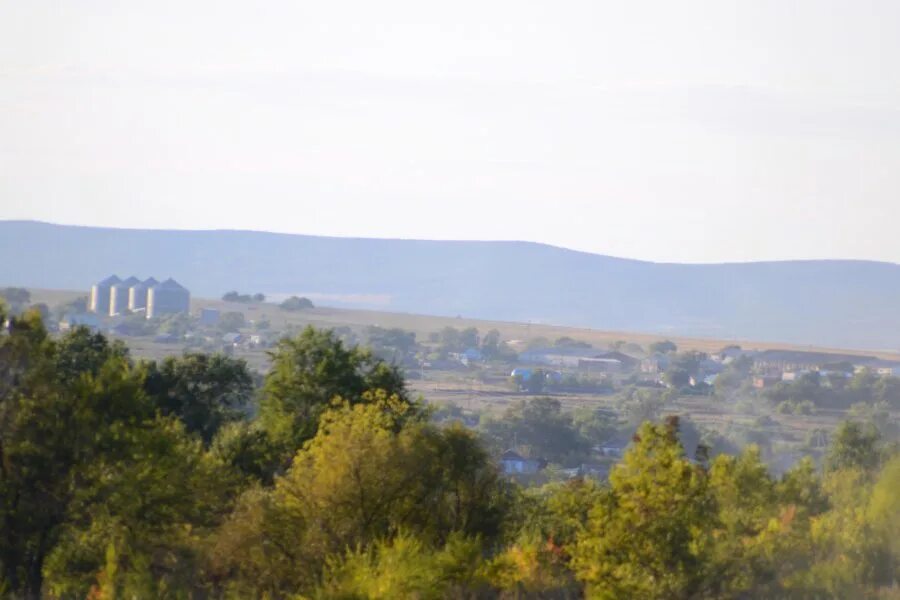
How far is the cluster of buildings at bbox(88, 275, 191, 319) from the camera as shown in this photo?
17075cm

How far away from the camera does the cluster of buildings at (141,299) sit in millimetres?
170750

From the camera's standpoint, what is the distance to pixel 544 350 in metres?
162

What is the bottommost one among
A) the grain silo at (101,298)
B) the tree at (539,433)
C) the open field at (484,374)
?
the tree at (539,433)

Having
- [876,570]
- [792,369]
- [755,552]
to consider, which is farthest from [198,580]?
[792,369]

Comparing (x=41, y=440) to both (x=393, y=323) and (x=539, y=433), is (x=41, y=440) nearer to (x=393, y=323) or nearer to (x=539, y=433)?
(x=539, y=433)

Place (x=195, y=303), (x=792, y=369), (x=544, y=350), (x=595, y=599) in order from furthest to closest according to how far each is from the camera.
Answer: (x=195, y=303)
(x=544, y=350)
(x=792, y=369)
(x=595, y=599)

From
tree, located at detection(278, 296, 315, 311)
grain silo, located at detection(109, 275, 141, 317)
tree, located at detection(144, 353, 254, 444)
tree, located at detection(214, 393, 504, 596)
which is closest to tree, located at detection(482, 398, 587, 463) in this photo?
tree, located at detection(144, 353, 254, 444)

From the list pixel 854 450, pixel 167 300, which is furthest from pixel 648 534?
pixel 167 300

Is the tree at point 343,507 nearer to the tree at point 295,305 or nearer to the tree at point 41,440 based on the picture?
the tree at point 41,440

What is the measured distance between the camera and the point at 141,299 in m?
179

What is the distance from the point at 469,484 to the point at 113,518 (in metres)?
6.31

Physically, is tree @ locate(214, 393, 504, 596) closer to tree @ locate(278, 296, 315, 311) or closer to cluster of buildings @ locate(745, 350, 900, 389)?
cluster of buildings @ locate(745, 350, 900, 389)

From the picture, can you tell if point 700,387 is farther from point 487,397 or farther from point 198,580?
point 198,580

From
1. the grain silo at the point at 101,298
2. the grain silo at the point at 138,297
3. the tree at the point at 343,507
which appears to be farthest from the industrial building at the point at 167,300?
the tree at the point at 343,507
